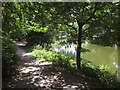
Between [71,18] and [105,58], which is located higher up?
[71,18]

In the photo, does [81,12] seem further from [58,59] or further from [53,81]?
[58,59]

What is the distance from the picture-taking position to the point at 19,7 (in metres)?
6.80

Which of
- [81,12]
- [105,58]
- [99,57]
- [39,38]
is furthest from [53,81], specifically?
[99,57]

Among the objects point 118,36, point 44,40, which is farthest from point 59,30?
point 44,40

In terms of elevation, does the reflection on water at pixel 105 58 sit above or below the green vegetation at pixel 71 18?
below

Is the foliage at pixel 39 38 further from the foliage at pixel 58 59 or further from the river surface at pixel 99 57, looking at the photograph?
the foliage at pixel 58 59

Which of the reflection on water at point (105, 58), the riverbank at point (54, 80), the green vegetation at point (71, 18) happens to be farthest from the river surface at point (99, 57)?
the riverbank at point (54, 80)

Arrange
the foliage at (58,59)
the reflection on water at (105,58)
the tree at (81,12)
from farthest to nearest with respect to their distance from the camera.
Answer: the reflection on water at (105,58) → the foliage at (58,59) → the tree at (81,12)

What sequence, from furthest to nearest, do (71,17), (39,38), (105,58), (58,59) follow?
(105,58) → (39,38) → (58,59) → (71,17)

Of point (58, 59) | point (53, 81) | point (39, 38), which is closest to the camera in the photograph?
point (53, 81)

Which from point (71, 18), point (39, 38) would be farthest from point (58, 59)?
point (39, 38)

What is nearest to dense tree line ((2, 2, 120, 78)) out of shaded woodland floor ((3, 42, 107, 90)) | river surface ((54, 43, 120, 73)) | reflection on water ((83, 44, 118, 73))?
shaded woodland floor ((3, 42, 107, 90))

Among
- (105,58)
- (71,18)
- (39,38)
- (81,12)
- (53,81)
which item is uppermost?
(81,12)

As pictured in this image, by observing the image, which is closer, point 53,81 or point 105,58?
point 53,81
